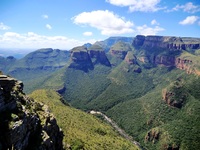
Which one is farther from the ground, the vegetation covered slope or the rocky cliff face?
the rocky cliff face

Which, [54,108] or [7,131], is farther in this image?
[54,108]

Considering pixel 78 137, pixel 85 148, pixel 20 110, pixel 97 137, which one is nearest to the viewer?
pixel 20 110

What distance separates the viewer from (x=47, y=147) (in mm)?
74938

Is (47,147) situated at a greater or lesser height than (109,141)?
greater

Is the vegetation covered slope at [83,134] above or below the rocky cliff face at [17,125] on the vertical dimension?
below

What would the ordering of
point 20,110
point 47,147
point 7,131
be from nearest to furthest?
1. point 7,131
2. point 20,110
3. point 47,147

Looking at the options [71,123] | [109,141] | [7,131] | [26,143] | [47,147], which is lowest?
[109,141]

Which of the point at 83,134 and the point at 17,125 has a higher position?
the point at 17,125

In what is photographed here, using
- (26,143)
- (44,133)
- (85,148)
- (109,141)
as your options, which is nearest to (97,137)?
(109,141)

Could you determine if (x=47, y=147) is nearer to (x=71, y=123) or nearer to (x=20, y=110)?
(x=20, y=110)

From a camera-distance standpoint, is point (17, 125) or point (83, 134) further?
point (83, 134)

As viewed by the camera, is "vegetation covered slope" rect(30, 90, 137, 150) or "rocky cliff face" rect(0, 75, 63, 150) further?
"vegetation covered slope" rect(30, 90, 137, 150)

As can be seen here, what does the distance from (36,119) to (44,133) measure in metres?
4.74

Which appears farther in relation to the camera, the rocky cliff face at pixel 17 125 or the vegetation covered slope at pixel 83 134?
the vegetation covered slope at pixel 83 134
